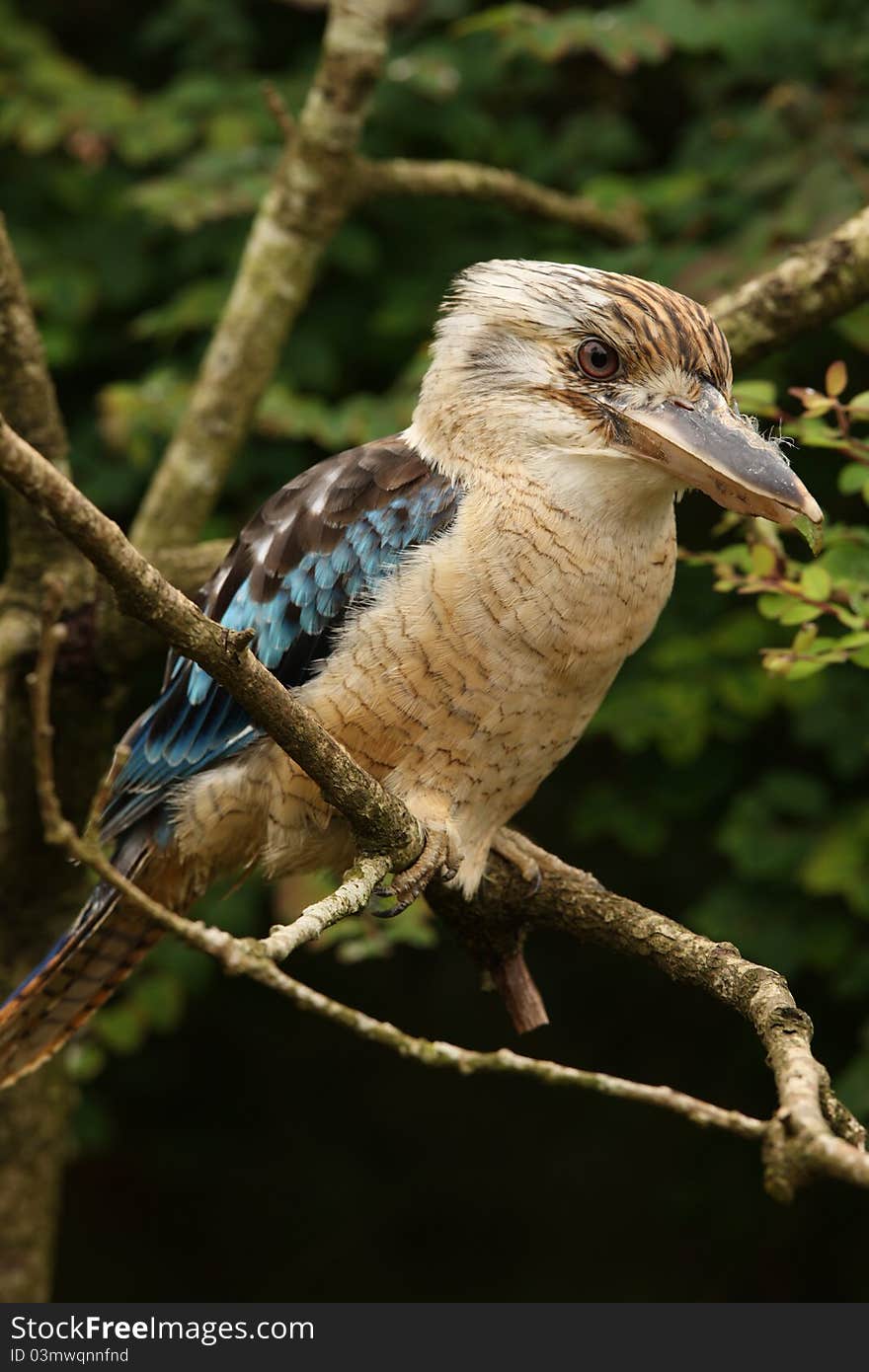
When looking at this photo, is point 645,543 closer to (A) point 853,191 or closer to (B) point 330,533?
(B) point 330,533

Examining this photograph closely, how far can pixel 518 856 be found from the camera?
2871 mm

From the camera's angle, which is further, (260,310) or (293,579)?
(260,310)

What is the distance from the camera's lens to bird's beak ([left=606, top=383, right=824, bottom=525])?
7.35 ft

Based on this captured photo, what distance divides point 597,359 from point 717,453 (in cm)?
32

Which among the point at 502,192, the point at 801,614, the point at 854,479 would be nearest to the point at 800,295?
the point at 854,479

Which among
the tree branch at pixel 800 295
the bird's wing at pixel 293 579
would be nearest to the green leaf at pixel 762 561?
the bird's wing at pixel 293 579

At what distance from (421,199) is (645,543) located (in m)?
2.28

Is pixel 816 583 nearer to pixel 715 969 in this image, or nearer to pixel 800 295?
pixel 715 969

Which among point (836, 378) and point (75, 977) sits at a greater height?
point (836, 378)

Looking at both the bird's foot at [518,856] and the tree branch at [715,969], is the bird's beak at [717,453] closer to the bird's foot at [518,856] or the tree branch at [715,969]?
the tree branch at [715,969]

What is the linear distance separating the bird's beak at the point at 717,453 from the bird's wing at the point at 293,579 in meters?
0.37

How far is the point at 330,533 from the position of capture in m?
2.75

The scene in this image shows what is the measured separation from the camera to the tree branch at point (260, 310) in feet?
12.2

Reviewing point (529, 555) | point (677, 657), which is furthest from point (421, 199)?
point (529, 555)
